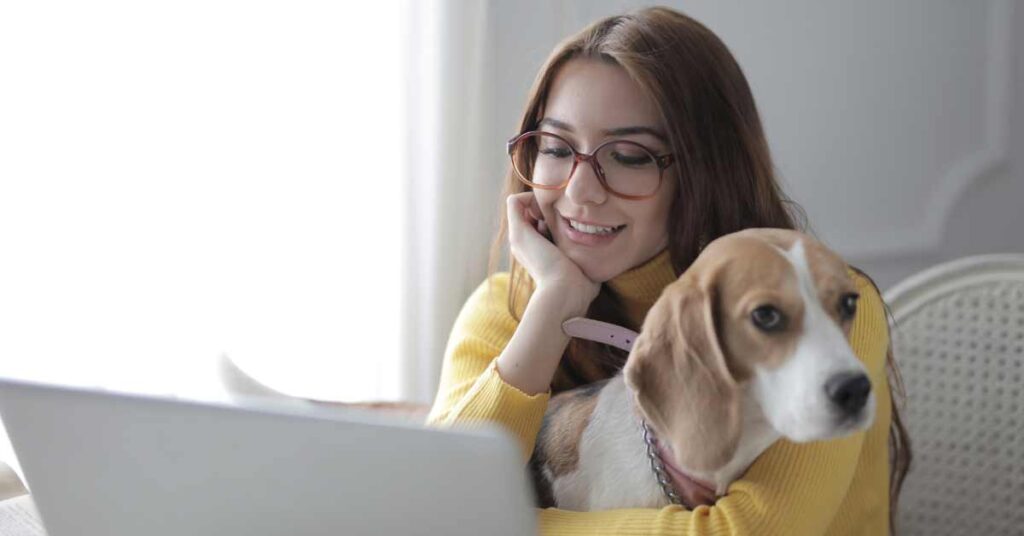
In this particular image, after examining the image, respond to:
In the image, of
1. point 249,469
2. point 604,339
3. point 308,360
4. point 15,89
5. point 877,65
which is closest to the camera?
point 249,469

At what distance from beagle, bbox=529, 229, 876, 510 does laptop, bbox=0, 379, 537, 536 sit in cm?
33

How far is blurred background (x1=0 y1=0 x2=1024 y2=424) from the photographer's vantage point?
1606 millimetres

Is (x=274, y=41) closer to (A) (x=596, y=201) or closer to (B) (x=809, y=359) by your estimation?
(A) (x=596, y=201)

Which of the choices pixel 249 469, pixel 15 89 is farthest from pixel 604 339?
pixel 15 89

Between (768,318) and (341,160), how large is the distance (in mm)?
1097

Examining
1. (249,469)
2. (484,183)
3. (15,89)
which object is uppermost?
(15,89)

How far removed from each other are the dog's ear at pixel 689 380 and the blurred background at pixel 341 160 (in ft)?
2.19

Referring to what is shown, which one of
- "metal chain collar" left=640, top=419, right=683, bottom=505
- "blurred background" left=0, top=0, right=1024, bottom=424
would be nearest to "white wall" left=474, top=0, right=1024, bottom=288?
"blurred background" left=0, top=0, right=1024, bottom=424

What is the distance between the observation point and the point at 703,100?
4.23 feet

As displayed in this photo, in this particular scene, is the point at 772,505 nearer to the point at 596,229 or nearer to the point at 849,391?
the point at 849,391

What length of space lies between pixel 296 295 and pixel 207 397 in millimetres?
1190

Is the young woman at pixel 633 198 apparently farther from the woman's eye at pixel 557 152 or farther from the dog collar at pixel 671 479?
the dog collar at pixel 671 479

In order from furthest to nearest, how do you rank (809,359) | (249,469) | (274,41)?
(274,41)
(809,359)
(249,469)

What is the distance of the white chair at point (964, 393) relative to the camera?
1607 millimetres
